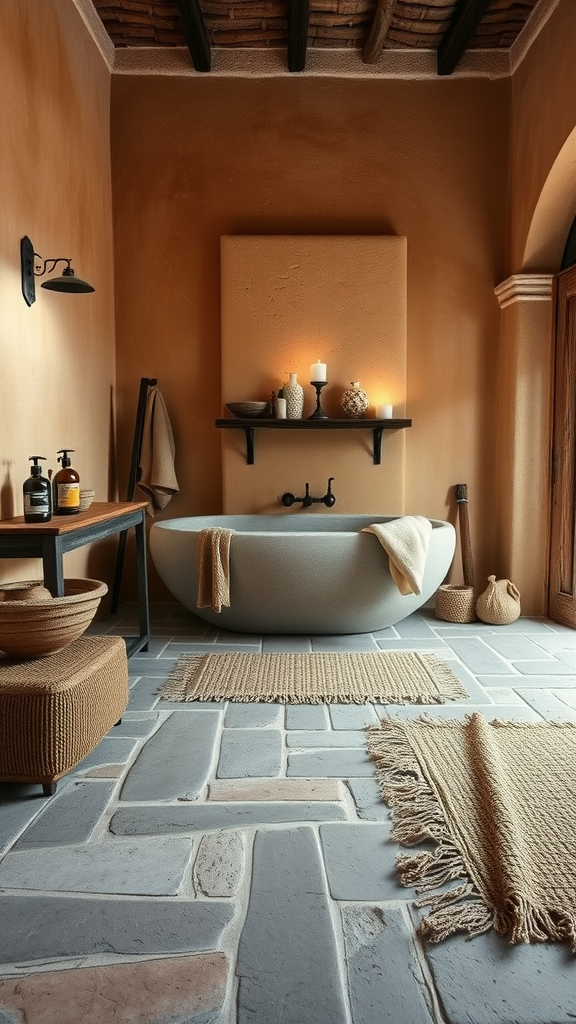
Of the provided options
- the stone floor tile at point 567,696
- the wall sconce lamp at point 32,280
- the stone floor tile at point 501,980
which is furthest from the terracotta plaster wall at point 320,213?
the stone floor tile at point 501,980

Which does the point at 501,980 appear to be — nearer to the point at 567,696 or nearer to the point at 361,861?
the point at 361,861

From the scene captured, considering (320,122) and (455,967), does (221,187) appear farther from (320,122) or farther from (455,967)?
(455,967)

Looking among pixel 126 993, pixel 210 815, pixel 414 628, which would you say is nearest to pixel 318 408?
pixel 414 628

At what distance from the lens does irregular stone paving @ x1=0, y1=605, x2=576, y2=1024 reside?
46.8 inches

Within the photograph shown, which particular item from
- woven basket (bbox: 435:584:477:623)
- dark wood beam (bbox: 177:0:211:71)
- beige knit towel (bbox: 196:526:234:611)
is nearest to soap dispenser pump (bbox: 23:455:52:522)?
beige knit towel (bbox: 196:526:234:611)

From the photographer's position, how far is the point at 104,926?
138 cm

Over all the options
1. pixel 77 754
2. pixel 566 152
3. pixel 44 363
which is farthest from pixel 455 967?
pixel 566 152

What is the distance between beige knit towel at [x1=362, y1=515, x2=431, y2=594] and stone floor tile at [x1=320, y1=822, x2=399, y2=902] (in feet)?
5.36

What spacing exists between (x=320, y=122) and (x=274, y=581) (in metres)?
2.86

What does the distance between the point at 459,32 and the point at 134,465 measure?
2958mm

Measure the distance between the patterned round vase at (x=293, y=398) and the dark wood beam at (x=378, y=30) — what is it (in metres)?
1.89

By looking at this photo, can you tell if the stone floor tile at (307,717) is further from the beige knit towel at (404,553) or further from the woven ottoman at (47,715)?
the beige knit towel at (404,553)

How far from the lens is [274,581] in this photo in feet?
11.0

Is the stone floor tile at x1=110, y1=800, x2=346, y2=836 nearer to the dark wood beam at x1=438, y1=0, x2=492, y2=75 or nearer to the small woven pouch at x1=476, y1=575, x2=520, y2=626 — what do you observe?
the small woven pouch at x1=476, y1=575, x2=520, y2=626
